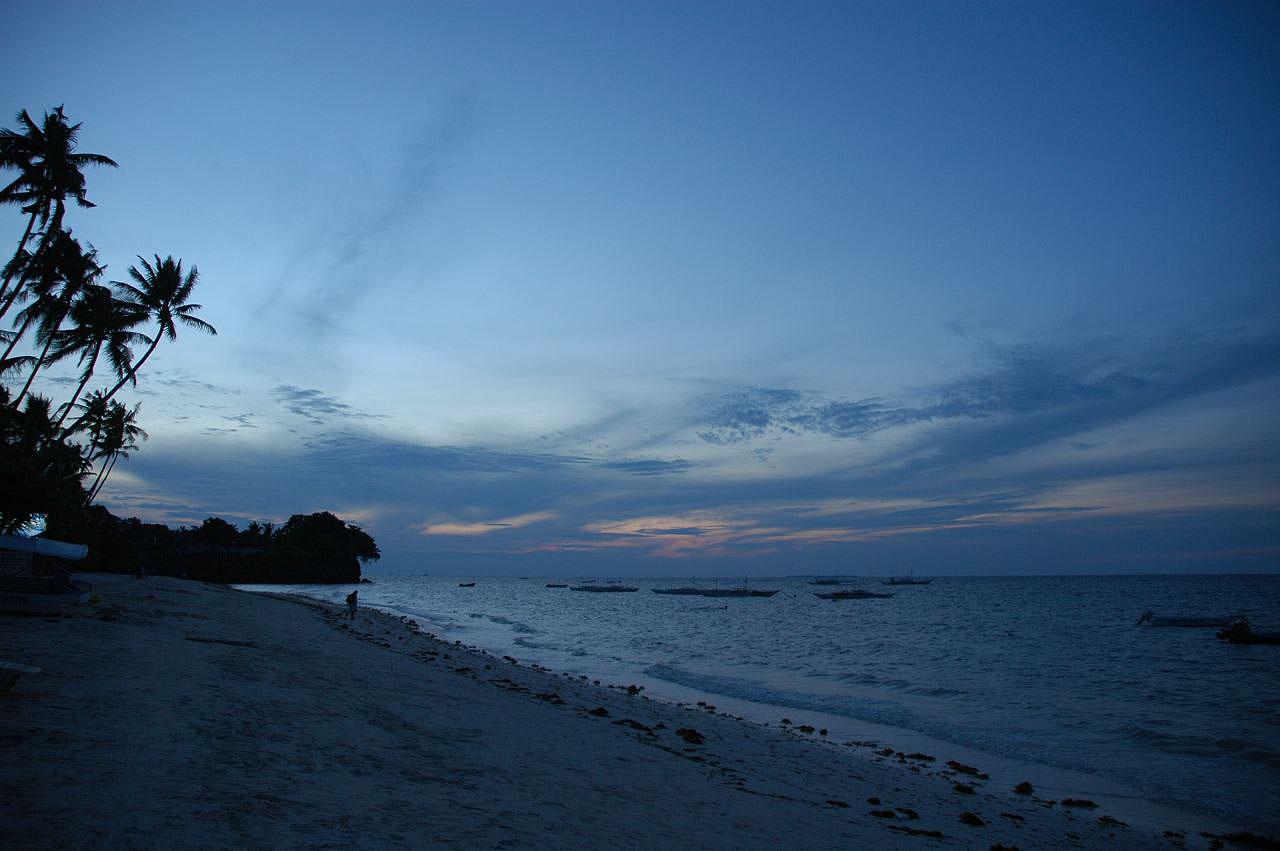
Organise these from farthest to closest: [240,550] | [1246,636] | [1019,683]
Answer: [240,550]
[1246,636]
[1019,683]

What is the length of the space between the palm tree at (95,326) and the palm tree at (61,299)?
0.54 m

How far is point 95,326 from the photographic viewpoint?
121 feet

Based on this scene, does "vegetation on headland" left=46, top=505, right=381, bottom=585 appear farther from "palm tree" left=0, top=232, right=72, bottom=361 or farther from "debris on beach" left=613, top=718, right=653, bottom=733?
"debris on beach" left=613, top=718, right=653, bottom=733

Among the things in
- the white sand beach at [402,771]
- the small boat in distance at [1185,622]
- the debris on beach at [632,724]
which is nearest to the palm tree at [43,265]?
the white sand beach at [402,771]

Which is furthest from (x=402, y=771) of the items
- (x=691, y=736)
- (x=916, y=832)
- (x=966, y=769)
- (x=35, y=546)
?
(x=35, y=546)

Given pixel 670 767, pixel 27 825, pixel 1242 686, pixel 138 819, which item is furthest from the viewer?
pixel 1242 686

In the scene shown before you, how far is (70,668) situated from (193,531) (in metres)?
140

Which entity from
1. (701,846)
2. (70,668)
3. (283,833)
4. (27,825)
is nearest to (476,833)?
(283,833)

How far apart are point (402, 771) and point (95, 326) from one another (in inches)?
1595

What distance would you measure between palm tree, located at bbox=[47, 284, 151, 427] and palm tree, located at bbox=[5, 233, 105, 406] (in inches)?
21.2

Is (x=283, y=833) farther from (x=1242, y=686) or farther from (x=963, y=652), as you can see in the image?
(x=963, y=652)

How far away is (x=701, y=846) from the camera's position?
784 centimetres

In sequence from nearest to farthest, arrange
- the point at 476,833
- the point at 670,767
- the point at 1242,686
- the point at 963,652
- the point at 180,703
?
1. the point at 476,833
2. the point at 180,703
3. the point at 670,767
4. the point at 1242,686
5. the point at 963,652

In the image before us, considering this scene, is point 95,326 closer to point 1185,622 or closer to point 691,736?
point 691,736
